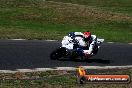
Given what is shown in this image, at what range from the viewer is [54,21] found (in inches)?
1590

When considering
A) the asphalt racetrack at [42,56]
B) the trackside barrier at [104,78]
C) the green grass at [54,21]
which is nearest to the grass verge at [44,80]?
the trackside barrier at [104,78]

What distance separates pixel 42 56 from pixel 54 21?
55.7 ft

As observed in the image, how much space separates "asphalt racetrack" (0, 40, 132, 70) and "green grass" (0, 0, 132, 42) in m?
2.83

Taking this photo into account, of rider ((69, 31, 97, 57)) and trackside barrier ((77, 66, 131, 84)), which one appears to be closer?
trackside barrier ((77, 66, 131, 84))

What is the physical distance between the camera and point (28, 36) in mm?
30453

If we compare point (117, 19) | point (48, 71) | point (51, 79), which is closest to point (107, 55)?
point (48, 71)

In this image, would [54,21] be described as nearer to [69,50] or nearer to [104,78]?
[69,50]

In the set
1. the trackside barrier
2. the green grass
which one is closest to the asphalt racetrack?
the green grass

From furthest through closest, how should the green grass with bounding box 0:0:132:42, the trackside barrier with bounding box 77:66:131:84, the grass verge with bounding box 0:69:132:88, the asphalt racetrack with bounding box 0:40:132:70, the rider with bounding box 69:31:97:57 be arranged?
1. the green grass with bounding box 0:0:132:42
2. the rider with bounding box 69:31:97:57
3. the asphalt racetrack with bounding box 0:40:132:70
4. the grass verge with bounding box 0:69:132:88
5. the trackside barrier with bounding box 77:66:131:84

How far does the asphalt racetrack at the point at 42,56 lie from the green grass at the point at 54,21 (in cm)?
283

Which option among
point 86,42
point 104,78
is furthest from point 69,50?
point 104,78

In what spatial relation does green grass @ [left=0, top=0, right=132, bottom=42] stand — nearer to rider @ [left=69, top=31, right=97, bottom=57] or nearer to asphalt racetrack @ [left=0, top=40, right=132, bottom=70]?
asphalt racetrack @ [left=0, top=40, right=132, bottom=70]

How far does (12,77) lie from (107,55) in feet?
28.2

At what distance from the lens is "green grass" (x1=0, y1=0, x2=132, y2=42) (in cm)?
3291
